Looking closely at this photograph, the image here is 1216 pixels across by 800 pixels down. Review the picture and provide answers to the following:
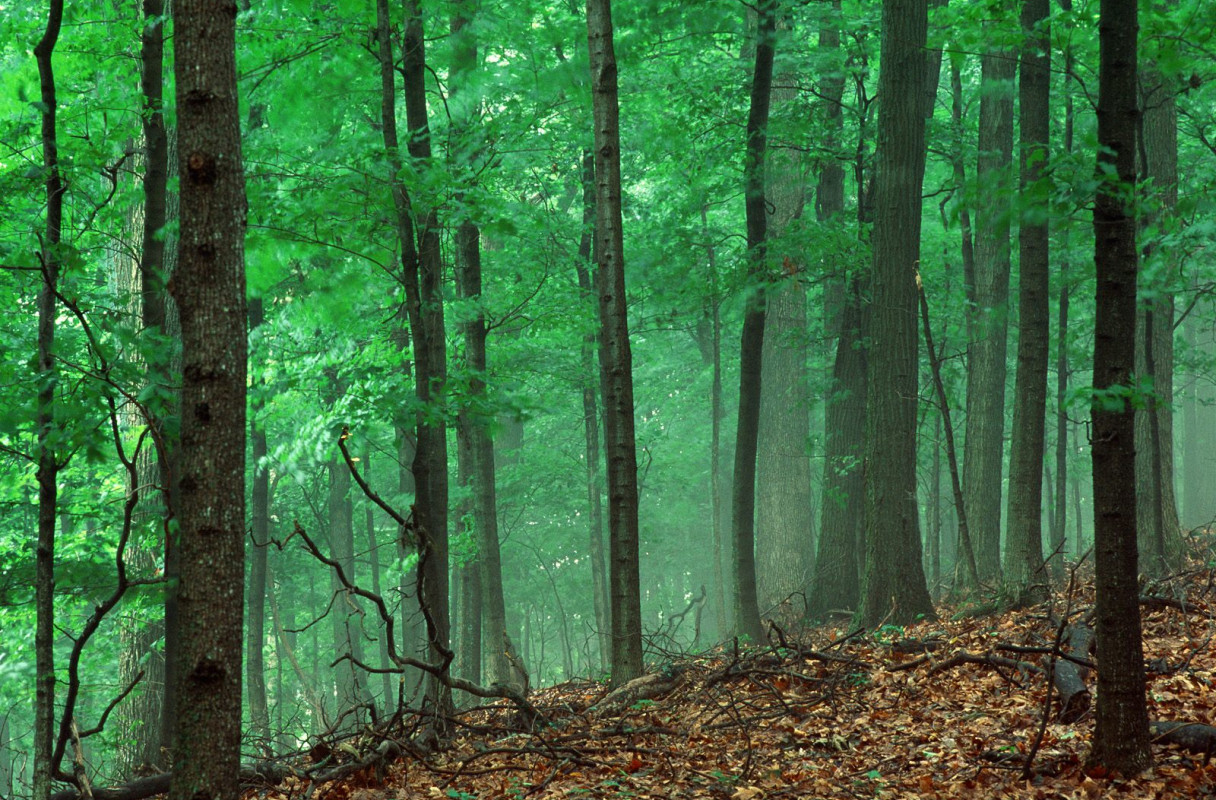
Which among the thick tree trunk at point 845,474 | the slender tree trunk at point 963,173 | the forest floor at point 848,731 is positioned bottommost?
the forest floor at point 848,731

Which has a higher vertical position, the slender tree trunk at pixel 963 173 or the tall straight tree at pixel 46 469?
the slender tree trunk at pixel 963 173

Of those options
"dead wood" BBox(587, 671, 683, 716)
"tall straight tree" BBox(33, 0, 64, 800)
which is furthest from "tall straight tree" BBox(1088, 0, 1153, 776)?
"tall straight tree" BBox(33, 0, 64, 800)

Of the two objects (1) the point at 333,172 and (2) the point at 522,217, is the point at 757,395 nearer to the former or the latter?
(2) the point at 522,217

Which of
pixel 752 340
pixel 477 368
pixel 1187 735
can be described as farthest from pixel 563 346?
pixel 1187 735

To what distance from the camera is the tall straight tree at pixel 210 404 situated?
3.42 m

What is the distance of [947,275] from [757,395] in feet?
28.5

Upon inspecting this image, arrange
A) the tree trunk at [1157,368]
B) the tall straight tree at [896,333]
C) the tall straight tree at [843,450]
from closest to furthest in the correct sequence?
the tall straight tree at [896,333] < the tree trunk at [1157,368] < the tall straight tree at [843,450]

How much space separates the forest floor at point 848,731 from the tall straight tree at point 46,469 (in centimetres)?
133

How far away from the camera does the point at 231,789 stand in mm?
3453

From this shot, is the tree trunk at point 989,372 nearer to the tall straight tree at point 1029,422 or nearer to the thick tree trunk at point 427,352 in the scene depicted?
the tall straight tree at point 1029,422

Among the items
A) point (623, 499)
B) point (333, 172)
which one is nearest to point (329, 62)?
→ point (333, 172)

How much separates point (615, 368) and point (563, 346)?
10655 millimetres

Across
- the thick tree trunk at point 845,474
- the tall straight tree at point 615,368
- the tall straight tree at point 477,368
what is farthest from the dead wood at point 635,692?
the thick tree trunk at point 845,474

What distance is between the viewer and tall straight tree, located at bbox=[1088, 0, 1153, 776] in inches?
179
